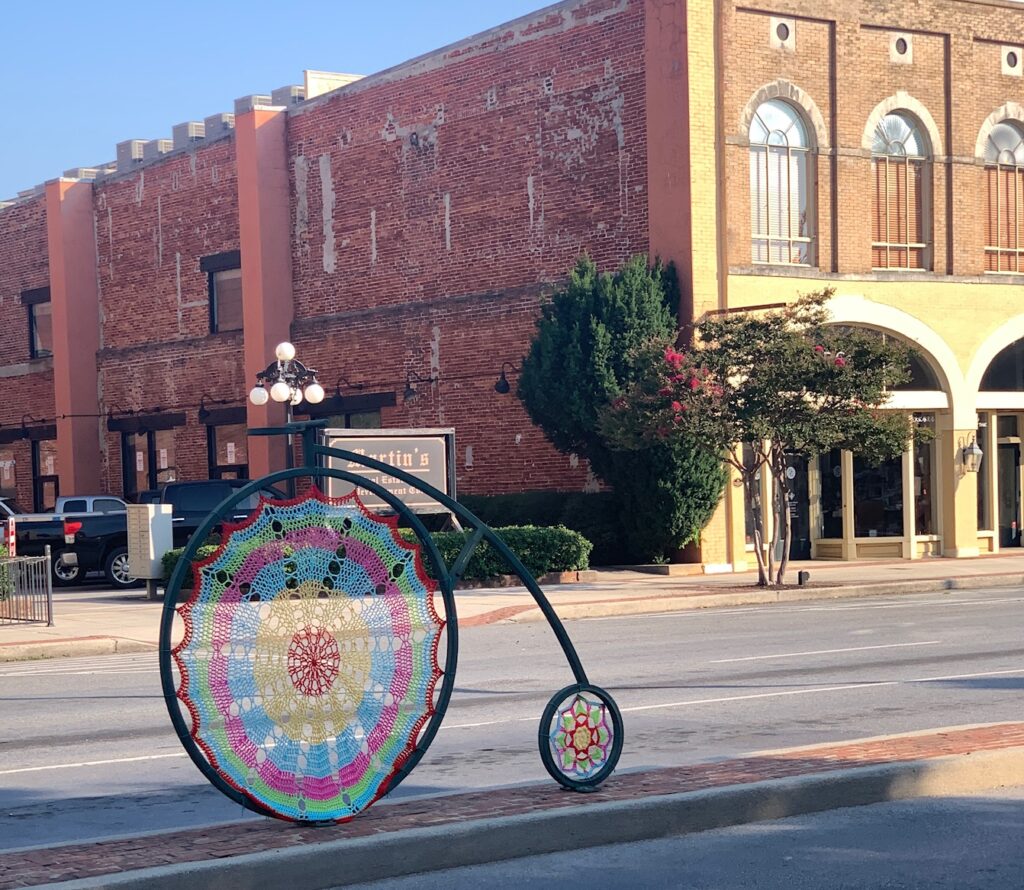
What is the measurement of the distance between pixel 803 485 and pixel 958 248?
564cm

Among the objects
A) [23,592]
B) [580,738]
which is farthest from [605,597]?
[580,738]

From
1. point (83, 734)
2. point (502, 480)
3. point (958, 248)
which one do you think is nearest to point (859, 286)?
point (958, 248)

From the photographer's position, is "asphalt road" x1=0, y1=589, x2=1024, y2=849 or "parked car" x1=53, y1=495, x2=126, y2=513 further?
"parked car" x1=53, y1=495, x2=126, y2=513

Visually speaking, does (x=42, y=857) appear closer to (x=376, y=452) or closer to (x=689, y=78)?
(x=376, y=452)

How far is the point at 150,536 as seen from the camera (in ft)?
82.0

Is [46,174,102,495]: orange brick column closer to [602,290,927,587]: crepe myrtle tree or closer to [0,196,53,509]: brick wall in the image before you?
[0,196,53,509]: brick wall

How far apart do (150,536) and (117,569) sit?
381 cm

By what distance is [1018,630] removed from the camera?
17703 millimetres

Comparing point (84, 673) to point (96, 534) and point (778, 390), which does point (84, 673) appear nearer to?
point (778, 390)

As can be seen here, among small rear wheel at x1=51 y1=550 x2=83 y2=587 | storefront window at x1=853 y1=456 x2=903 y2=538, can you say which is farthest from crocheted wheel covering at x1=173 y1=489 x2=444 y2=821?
storefront window at x1=853 y1=456 x2=903 y2=538

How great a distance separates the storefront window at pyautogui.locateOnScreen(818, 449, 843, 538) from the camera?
101 feet

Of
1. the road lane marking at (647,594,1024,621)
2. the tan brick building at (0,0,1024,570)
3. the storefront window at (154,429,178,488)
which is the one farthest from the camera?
the storefront window at (154,429,178,488)

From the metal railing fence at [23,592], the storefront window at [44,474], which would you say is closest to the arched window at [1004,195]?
the metal railing fence at [23,592]

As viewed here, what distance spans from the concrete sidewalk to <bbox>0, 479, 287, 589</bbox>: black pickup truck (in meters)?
0.60
